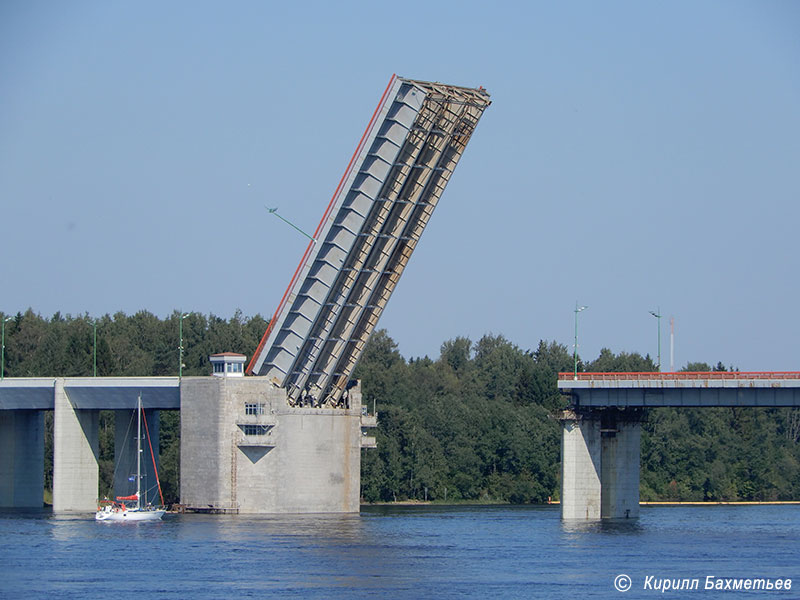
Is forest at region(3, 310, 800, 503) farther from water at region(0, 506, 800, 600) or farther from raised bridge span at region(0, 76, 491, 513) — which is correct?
water at region(0, 506, 800, 600)

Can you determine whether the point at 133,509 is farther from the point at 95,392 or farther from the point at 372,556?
the point at 372,556

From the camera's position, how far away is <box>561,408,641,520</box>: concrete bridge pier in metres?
65.5

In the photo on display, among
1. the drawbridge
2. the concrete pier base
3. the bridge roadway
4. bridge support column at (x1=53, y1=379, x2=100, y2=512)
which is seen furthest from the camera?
bridge support column at (x1=53, y1=379, x2=100, y2=512)

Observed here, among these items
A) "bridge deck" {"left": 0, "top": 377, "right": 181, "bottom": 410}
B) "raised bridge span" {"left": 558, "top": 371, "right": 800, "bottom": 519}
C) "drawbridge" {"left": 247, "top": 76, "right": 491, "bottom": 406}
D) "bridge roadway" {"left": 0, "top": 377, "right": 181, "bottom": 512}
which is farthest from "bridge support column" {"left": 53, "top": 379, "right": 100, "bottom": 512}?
"raised bridge span" {"left": 558, "top": 371, "right": 800, "bottom": 519}

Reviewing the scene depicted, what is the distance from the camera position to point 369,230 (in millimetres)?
60656

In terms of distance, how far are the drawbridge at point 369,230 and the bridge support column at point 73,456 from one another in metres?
9.45

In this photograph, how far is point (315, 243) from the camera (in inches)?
2408

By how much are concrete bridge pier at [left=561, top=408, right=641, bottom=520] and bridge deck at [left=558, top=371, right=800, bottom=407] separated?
47.3 inches

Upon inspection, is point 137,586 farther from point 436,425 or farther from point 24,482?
point 436,425

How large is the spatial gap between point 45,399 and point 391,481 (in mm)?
24493

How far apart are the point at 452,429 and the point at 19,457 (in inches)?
1125

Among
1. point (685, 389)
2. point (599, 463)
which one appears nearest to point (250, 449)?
point (599, 463)

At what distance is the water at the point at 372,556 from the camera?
42.2 m

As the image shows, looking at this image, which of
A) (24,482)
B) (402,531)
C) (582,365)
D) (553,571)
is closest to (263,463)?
(402,531)
